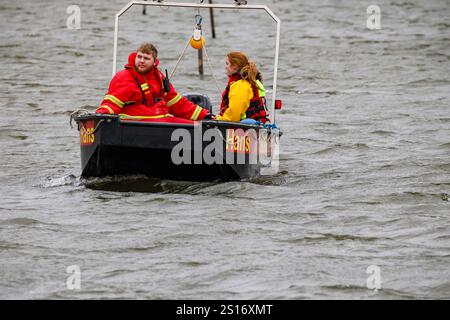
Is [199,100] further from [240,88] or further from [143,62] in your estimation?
[143,62]

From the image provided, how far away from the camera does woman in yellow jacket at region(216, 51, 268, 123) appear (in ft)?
33.2

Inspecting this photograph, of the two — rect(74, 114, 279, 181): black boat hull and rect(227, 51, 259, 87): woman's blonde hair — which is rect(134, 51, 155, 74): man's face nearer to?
rect(74, 114, 279, 181): black boat hull

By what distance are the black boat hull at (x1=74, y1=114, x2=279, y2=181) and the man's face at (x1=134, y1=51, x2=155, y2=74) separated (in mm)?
686

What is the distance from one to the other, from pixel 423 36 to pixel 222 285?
16.5m

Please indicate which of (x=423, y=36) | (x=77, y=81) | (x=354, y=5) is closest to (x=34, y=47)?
(x=77, y=81)
